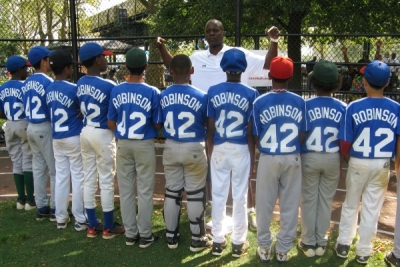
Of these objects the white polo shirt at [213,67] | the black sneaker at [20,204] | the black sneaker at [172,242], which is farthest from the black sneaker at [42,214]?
the white polo shirt at [213,67]

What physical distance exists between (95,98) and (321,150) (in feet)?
7.45

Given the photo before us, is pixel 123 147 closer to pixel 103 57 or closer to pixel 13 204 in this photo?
pixel 103 57

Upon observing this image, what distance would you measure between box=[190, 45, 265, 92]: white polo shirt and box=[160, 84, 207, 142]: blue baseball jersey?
73cm

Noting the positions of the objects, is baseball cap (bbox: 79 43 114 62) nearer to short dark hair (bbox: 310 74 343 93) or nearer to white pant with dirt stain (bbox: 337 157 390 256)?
short dark hair (bbox: 310 74 343 93)

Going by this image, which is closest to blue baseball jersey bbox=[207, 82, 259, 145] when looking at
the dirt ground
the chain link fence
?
the dirt ground

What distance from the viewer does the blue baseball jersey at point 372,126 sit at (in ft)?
11.9

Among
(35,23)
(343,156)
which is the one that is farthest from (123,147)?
(35,23)

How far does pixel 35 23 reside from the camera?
864 inches

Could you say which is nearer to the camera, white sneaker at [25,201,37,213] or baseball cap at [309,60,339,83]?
baseball cap at [309,60,339,83]

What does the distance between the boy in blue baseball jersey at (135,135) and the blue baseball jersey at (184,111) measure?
6.1 inches

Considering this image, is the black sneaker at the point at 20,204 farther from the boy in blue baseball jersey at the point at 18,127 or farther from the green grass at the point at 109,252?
the green grass at the point at 109,252

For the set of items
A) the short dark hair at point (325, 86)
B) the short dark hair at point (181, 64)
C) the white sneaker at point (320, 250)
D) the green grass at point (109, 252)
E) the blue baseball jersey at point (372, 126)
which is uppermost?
the short dark hair at point (181, 64)

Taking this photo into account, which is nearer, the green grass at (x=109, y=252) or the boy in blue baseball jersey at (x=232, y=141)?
the boy in blue baseball jersey at (x=232, y=141)

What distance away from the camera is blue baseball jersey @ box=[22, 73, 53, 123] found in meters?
4.77
